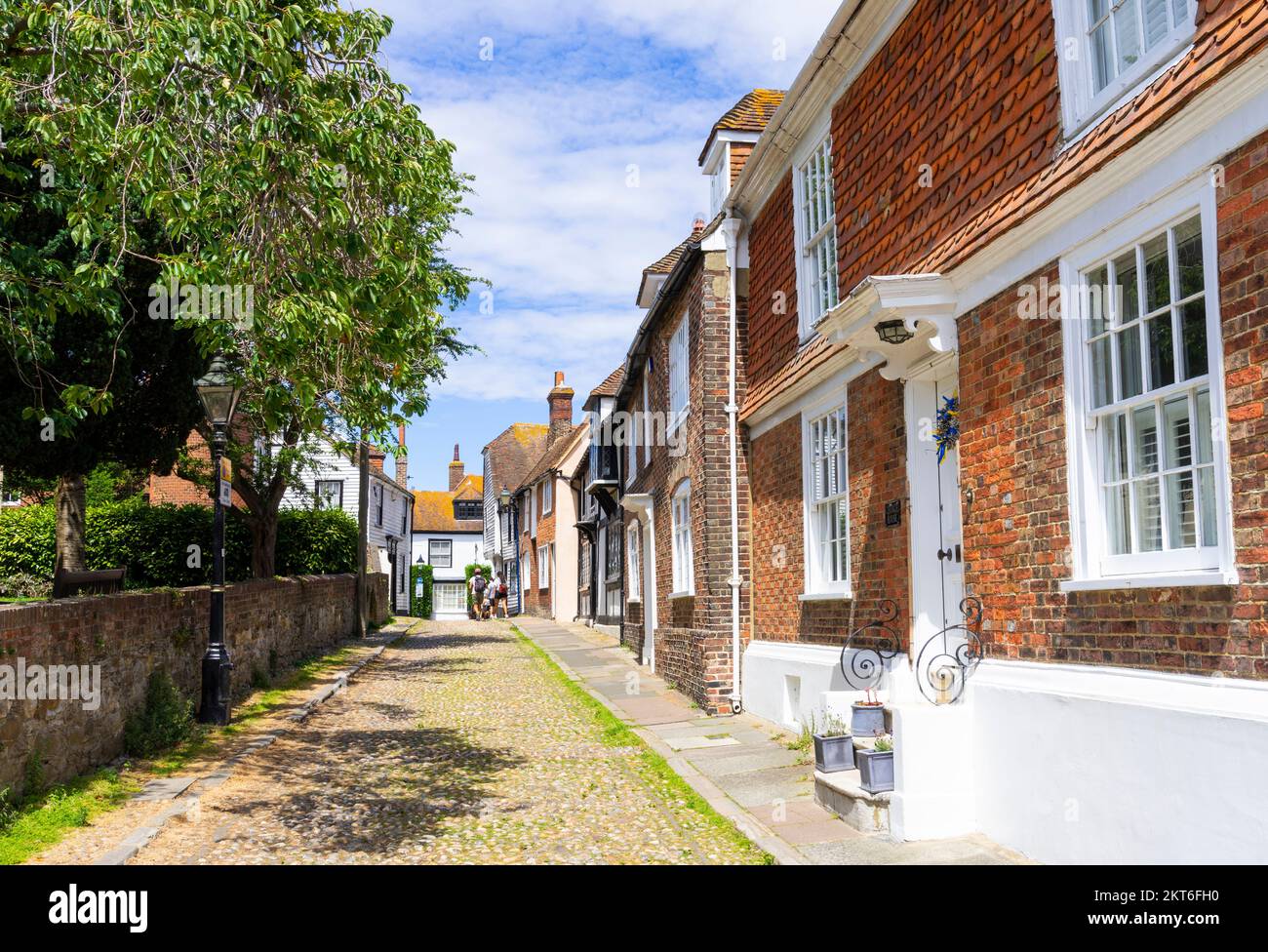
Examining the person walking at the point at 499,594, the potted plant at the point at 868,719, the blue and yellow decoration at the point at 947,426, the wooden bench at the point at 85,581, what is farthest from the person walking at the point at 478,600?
the blue and yellow decoration at the point at 947,426

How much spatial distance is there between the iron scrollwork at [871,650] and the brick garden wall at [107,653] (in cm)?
633

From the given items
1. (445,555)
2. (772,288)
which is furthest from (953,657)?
(445,555)

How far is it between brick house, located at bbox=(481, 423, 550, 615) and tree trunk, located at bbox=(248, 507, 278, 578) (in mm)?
26912

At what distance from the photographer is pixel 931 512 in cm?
828

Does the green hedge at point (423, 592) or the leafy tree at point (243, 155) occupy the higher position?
the leafy tree at point (243, 155)

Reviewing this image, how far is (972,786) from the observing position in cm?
661

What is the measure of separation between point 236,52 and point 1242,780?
6803 millimetres

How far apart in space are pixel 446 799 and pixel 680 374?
8.53 metres

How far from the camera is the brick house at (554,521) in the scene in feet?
119

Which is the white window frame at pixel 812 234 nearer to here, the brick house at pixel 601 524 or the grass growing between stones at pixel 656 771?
the grass growing between stones at pixel 656 771

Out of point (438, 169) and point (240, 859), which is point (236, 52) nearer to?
point (438, 169)

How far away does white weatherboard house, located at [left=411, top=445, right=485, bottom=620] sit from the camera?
62812 mm

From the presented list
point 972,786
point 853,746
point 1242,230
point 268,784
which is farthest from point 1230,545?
point 268,784

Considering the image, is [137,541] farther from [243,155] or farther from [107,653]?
[243,155]
